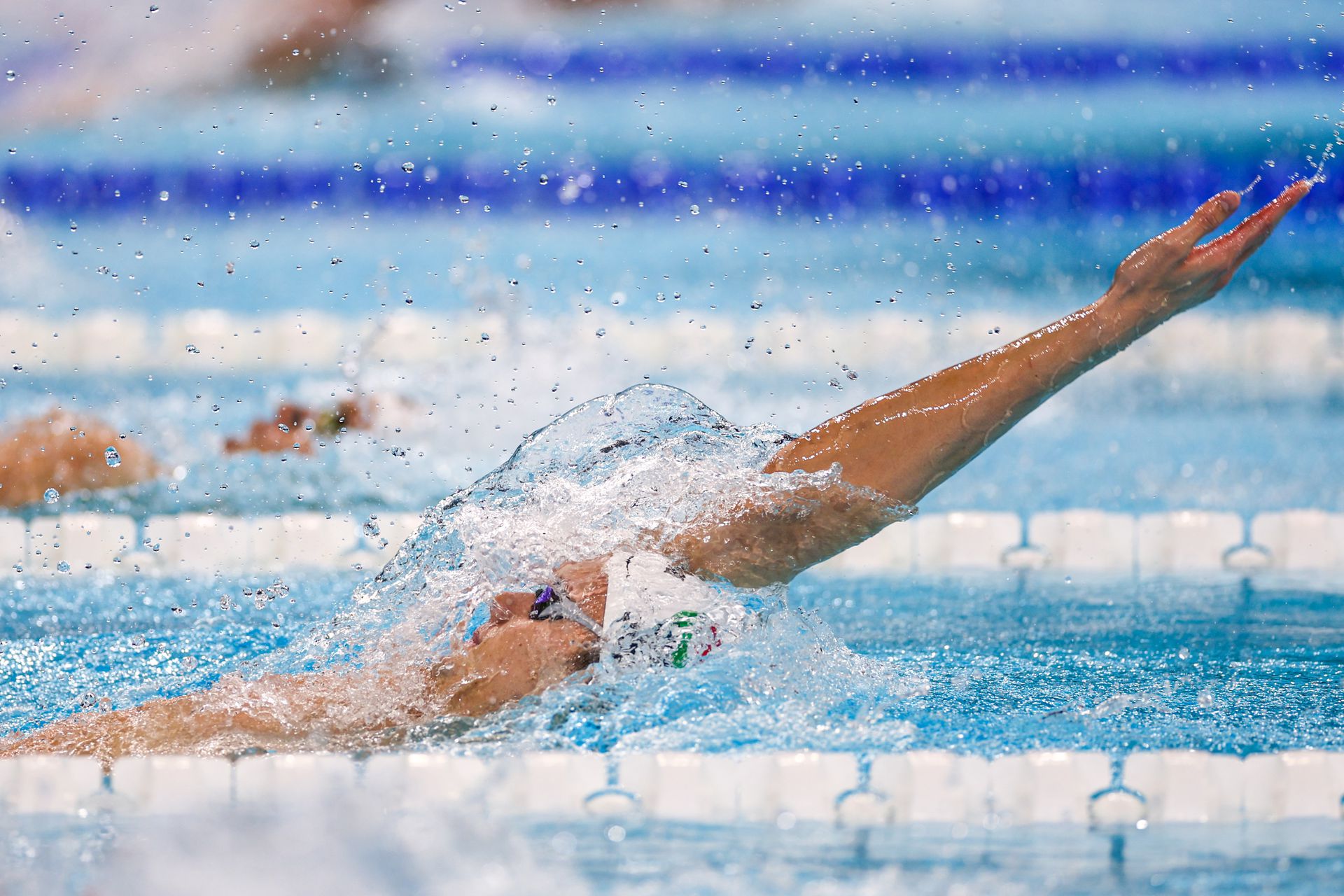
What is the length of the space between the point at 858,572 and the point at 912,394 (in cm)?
127

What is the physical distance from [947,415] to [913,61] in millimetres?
5036

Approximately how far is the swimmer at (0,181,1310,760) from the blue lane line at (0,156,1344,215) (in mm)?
4216

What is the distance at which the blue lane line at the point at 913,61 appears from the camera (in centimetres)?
581

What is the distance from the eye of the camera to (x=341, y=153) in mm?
6121

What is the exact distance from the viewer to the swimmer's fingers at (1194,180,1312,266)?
1.42 metres

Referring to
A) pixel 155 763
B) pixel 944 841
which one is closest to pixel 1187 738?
pixel 944 841

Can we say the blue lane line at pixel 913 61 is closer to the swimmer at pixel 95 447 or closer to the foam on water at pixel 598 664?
the swimmer at pixel 95 447

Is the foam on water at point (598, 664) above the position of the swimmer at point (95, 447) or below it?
below

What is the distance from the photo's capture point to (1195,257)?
1.42 m

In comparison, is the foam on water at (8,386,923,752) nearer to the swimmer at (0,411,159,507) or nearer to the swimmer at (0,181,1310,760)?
the swimmer at (0,181,1310,760)

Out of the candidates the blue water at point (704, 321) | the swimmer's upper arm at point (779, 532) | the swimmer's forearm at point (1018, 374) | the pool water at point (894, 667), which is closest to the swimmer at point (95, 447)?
the blue water at point (704, 321)

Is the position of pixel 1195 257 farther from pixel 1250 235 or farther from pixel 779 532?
pixel 779 532

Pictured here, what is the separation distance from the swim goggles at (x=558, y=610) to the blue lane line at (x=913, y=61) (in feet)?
16.1

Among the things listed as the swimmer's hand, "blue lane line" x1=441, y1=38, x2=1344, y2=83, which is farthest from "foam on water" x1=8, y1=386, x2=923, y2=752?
"blue lane line" x1=441, y1=38, x2=1344, y2=83
